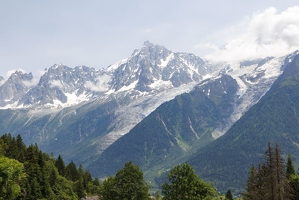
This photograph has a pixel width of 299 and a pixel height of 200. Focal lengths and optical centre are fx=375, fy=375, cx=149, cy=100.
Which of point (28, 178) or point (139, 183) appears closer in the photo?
point (139, 183)

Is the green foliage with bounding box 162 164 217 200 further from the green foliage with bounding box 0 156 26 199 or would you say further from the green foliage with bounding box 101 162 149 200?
the green foliage with bounding box 0 156 26 199

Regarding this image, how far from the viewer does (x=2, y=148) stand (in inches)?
4887

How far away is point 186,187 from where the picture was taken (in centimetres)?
7181

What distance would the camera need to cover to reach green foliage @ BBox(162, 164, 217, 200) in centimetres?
7188

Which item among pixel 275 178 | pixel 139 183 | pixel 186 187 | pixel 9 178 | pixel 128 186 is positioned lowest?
pixel 275 178

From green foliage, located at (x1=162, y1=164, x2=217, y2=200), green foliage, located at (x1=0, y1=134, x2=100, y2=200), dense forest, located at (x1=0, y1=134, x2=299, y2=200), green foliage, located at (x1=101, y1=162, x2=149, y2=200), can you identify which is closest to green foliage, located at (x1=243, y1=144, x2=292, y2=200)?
dense forest, located at (x1=0, y1=134, x2=299, y2=200)

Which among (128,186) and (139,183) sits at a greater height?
(128,186)

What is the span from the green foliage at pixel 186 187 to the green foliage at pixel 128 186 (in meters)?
14.9

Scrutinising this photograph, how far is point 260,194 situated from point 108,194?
37777 mm

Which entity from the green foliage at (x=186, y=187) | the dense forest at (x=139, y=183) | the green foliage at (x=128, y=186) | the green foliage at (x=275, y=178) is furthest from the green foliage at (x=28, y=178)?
the green foliage at (x=275, y=178)

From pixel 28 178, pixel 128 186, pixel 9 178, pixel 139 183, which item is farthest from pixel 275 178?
pixel 28 178

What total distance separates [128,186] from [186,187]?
71.5ft

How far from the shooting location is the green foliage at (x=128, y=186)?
293 feet

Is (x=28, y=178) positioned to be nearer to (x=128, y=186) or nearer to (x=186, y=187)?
(x=128, y=186)
